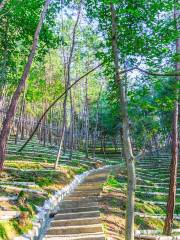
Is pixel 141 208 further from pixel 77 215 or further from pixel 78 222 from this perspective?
pixel 78 222

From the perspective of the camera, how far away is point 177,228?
16.4 meters

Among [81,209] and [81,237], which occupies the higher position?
[81,209]

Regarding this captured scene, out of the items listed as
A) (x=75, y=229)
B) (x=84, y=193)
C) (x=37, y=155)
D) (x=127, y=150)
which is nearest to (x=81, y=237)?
(x=75, y=229)

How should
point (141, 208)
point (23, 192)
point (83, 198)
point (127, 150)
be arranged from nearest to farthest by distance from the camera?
point (127, 150) < point (23, 192) < point (83, 198) < point (141, 208)

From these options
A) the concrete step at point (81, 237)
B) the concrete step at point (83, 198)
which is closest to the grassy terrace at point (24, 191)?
A: the concrete step at point (83, 198)

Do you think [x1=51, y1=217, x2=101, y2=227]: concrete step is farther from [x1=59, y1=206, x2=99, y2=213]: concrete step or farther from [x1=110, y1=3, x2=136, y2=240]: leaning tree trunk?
[x1=110, y1=3, x2=136, y2=240]: leaning tree trunk

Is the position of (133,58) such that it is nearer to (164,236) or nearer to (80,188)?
(164,236)

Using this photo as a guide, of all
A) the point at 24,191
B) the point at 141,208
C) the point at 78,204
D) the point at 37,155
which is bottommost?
the point at 141,208

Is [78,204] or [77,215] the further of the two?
[78,204]

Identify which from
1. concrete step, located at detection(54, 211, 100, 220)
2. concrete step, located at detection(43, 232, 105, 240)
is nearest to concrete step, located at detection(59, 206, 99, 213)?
concrete step, located at detection(54, 211, 100, 220)

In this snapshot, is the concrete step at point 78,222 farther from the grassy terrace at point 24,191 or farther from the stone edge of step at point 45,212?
the grassy terrace at point 24,191

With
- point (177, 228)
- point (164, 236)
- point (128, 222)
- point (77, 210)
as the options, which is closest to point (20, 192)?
point (77, 210)

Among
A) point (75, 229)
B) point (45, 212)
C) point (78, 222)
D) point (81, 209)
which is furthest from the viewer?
point (81, 209)

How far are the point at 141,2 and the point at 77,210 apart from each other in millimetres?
7931
